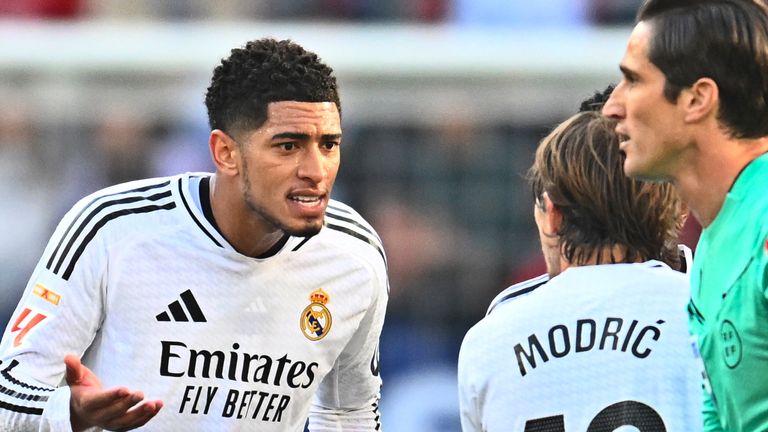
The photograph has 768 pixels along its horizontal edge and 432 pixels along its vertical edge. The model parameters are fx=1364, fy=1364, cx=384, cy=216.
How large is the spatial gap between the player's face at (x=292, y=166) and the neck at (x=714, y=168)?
1.43m

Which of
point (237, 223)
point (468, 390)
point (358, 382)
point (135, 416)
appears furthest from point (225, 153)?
point (468, 390)

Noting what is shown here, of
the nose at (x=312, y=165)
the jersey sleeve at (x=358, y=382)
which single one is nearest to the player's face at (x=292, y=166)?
the nose at (x=312, y=165)

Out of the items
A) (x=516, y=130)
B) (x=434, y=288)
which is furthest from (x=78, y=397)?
(x=516, y=130)

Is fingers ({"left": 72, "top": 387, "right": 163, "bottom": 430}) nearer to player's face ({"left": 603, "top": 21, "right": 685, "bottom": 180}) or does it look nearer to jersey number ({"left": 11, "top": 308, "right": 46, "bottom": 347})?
jersey number ({"left": 11, "top": 308, "right": 46, "bottom": 347})

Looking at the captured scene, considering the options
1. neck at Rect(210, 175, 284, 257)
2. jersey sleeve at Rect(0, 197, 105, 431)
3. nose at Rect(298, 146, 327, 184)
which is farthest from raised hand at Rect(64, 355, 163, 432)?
nose at Rect(298, 146, 327, 184)

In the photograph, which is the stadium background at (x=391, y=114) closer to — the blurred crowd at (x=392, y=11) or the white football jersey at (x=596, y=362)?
the blurred crowd at (x=392, y=11)

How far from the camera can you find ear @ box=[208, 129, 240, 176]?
4527mm

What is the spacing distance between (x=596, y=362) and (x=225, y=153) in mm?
1714

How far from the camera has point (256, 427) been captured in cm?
451

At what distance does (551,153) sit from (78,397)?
1489mm

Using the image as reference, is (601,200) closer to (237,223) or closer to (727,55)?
(727,55)

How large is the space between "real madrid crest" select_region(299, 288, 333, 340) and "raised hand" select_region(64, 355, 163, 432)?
872 mm

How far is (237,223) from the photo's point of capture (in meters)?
4.55

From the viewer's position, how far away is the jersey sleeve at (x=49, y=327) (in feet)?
13.7
